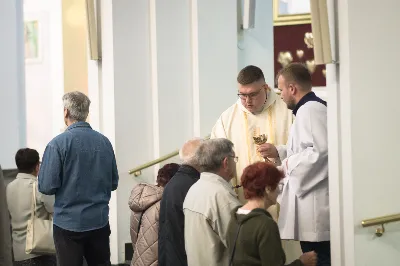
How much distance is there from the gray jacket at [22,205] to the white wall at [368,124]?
10.1ft

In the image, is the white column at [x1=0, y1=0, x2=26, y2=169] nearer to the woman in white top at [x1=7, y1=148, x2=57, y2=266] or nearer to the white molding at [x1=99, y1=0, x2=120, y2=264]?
the white molding at [x1=99, y1=0, x2=120, y2=264]

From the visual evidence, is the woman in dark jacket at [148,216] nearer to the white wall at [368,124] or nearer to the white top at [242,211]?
the white wall at [368,124]

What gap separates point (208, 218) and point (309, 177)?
3.41 ft

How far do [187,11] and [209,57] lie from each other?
0.52 metres

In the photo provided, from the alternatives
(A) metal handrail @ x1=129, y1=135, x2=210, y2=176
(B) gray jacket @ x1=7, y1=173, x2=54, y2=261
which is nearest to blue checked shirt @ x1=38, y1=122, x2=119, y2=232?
(B) gray jacket @ x1=7, y1=173, x2=54, y2=261

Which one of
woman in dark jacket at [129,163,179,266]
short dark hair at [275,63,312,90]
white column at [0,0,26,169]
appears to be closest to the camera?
short dark hair at [275,63,312,90]

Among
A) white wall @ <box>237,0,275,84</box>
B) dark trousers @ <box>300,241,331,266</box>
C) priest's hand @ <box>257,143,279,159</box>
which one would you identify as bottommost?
dark trousers @ <box>300,241,331,266</box>

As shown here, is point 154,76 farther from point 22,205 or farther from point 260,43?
point 22,205

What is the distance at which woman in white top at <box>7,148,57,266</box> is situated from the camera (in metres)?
8.45

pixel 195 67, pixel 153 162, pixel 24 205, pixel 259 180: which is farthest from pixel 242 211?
pixel 195 67

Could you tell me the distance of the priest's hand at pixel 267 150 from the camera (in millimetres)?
7352

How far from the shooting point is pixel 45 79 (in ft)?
47.2

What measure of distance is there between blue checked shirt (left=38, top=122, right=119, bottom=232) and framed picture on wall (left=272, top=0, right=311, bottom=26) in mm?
4575

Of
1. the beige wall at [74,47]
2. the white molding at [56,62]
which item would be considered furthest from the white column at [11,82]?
the white molding at [56,62]
